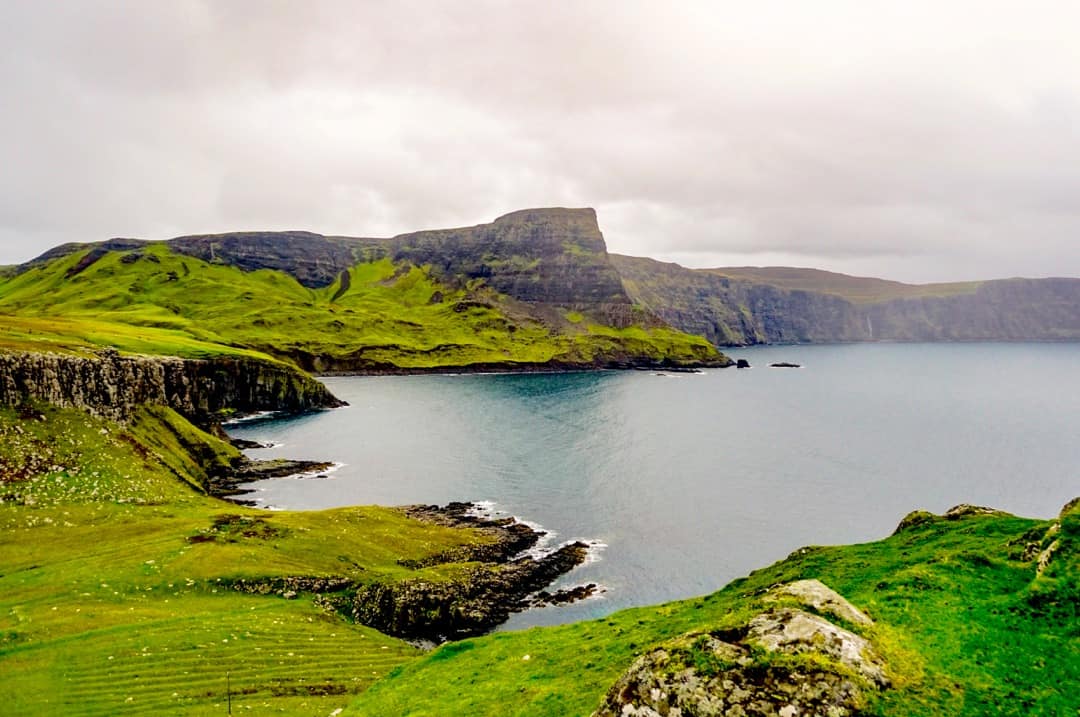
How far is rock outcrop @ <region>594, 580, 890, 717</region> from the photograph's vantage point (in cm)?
1504

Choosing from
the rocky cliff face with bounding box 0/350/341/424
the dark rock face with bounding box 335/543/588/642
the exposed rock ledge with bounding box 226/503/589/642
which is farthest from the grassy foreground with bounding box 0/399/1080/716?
the rocky cliff face with bounding box 0/350/341/424

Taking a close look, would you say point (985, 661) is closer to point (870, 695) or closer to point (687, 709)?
point (870, 695)

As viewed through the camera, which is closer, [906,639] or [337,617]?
[906,639]

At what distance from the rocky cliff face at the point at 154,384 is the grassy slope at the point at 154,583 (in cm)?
491

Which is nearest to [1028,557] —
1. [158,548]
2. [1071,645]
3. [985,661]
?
[1071,645]

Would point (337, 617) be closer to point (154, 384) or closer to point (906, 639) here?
point (906, 639)

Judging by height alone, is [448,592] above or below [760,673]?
below

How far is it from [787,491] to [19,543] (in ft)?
341

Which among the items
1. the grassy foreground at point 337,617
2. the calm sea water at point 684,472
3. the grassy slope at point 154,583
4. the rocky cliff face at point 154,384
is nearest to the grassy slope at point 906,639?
the grassy foreground at point 337,617

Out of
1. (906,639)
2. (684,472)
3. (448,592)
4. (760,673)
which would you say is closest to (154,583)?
(448,592)

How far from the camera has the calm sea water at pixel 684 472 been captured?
79250 mm

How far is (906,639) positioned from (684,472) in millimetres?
101234

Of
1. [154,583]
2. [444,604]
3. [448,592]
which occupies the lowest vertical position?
[444,604]

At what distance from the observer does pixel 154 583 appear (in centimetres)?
4756
